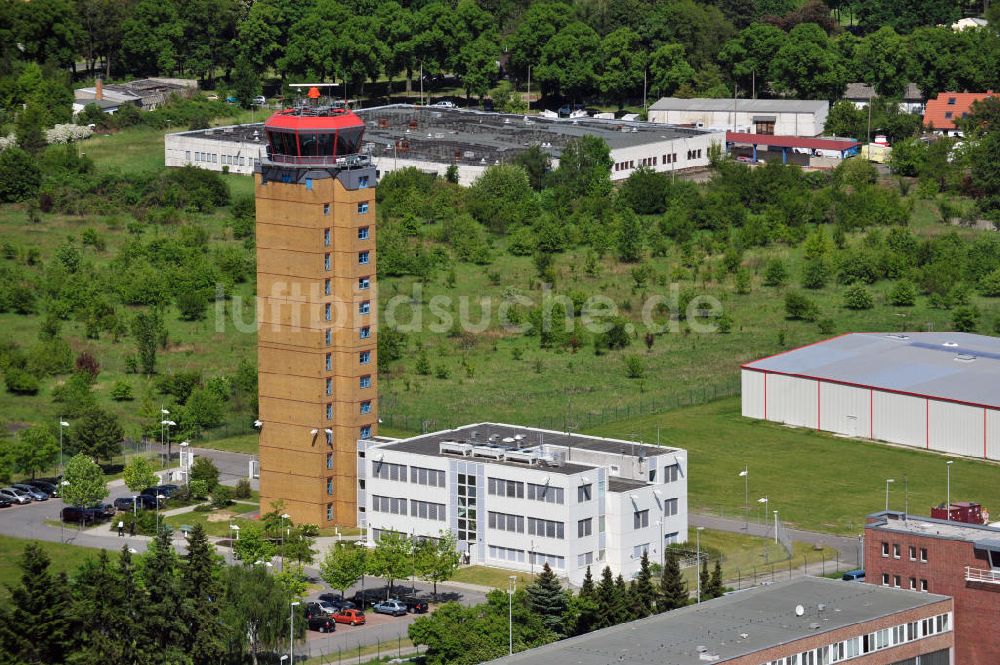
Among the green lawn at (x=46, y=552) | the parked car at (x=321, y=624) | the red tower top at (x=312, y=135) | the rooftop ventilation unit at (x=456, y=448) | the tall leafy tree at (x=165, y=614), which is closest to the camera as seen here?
the tall leafy tree at (x=165, y=614)

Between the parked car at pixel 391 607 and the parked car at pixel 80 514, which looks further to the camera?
the parked car at pixel 80 514

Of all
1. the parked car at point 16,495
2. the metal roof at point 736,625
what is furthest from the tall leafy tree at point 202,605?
the parked car at point 16,495

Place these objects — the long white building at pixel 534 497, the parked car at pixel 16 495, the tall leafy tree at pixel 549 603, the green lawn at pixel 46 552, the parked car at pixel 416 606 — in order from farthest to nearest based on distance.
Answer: the parked car at pixel 16 495 → the green lawn at pixel 46 552 → the long white building at pixel 534 497 → the parked car at pixel 416 606 → the tall leafy tree at pixel 549 603

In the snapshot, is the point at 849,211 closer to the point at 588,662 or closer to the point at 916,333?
the point at 916,333

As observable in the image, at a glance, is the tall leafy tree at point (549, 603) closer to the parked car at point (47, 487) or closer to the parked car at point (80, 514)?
the parked car at point (80, 514)

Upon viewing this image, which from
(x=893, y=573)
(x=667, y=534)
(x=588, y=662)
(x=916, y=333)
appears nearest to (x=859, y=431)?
(x=916, y=333)

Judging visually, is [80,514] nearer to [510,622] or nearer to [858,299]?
[510,622]

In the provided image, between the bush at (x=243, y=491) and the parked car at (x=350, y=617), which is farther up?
the bush at (x=243, y=491)
